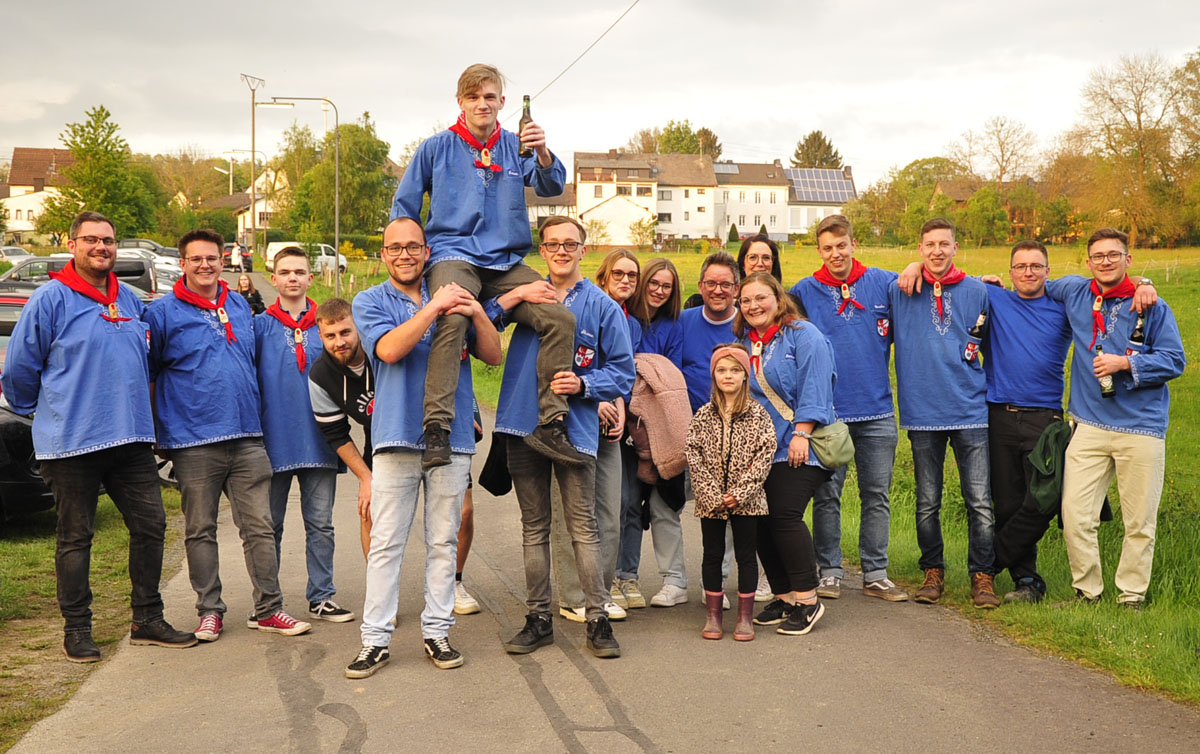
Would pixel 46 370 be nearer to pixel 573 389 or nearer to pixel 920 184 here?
pixel 573 389

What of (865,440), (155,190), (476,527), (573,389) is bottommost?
(476,527)

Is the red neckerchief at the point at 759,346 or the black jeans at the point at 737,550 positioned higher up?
the red neckerchief at the point at 759,346

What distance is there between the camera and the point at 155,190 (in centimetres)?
7075

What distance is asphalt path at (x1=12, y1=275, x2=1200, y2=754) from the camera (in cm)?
449

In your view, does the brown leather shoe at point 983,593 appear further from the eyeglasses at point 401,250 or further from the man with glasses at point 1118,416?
the eyeglasses at point 401,250

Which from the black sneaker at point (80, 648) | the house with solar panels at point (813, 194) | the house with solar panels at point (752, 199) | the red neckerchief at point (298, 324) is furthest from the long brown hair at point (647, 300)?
the house with solar panels at point (813, 194)

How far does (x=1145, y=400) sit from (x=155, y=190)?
7307 centimetres

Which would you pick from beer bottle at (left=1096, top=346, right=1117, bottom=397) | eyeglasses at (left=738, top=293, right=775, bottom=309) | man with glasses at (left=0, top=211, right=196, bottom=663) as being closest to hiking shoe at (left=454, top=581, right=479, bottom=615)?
man with glasses at (left=0, top=211, right=196, bottom=663)

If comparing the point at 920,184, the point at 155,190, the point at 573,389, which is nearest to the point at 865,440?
the point at 573,389

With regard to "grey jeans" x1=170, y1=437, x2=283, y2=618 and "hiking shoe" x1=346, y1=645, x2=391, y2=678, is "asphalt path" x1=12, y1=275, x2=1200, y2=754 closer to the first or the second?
"hiking shoe" x1=346, y1=645, x2=391, y2=678

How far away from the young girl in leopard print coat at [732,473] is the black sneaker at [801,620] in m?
0.21

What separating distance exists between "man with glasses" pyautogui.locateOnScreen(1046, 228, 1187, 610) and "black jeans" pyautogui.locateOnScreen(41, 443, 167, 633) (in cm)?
534

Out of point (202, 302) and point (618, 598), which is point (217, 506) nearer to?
point (202, 302)

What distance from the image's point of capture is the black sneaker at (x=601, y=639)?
5613 mm
